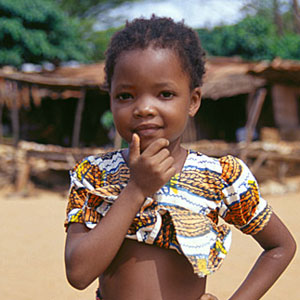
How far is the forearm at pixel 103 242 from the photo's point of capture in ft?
3.29

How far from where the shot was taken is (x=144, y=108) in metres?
1.07

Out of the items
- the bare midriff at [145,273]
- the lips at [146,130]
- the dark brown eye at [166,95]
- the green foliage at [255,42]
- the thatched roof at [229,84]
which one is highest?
the dark brown eye at [166,95]

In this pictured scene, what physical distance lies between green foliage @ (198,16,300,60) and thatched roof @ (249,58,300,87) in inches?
169

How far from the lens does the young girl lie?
1.03 m

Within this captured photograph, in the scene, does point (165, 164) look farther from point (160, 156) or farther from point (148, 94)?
point (148, 94)

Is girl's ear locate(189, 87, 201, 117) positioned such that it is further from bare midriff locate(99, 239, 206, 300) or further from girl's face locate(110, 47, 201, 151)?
bare midriff locate(99, 239, 206, 300)

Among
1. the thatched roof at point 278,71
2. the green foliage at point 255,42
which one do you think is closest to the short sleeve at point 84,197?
the thatched roof at point 278,71

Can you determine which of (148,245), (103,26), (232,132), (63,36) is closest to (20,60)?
(63,36)

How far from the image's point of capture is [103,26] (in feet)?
74.1

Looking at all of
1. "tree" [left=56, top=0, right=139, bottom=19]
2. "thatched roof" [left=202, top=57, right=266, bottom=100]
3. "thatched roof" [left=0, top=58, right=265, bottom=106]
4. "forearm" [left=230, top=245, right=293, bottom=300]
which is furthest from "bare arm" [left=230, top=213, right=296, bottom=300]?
"tree" [left=56, top=0, right=139, bottom=19]

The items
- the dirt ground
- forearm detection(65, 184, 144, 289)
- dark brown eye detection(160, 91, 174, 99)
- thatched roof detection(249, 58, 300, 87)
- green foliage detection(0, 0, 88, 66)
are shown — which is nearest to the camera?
forearm detection(65, 184, 144, 289)

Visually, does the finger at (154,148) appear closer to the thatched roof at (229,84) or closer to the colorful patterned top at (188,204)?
the colorful patterned top at (188,204)

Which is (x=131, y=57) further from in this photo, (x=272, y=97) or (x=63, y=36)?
(x=63, y=36)

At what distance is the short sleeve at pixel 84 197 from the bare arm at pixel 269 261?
50 cm
